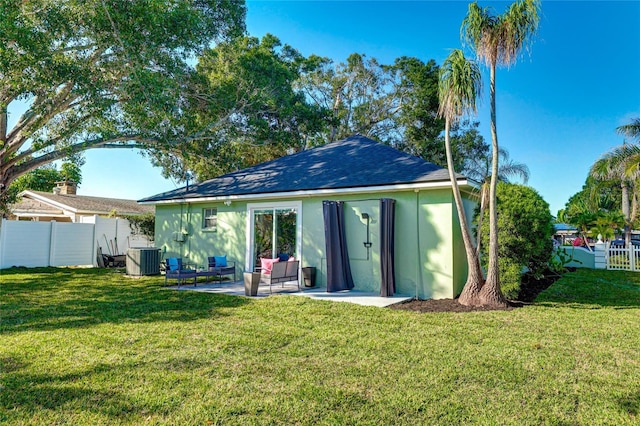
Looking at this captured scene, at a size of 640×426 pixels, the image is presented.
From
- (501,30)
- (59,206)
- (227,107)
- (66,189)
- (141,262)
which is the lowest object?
(141,262)

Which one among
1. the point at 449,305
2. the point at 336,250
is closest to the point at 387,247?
the point at 336,250

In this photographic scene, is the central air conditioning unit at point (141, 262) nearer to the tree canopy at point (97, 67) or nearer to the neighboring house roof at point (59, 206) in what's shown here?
the tree canopy at point (97, 67)

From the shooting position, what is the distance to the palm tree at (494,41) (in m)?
8.55

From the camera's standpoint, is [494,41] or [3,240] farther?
[3,240]

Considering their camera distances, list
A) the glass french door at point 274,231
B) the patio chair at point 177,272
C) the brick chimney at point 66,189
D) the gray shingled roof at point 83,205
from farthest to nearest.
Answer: the brick chimney at point 66,189, the gray shingled roof at point 83,205, the glass french door at point 274,231, the patio chair at point 177,272

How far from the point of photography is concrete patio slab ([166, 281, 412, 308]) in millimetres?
9492

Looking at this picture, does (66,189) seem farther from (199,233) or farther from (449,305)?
(449,305)

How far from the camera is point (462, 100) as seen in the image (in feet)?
29.2

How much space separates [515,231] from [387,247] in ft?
11.0

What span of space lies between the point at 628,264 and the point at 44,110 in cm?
2507

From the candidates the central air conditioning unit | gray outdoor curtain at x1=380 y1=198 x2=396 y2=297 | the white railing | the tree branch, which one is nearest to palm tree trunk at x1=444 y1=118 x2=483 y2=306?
gray outdoor curtain at x1=380 y1=198 x2=396 y2=297

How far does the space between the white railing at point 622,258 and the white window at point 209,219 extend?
1786cm

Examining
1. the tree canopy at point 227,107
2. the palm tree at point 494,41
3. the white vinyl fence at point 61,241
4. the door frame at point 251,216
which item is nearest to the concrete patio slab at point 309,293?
the door frame at point 251,216

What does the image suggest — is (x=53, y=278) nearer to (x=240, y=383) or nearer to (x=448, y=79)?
(x=240, y=383)
